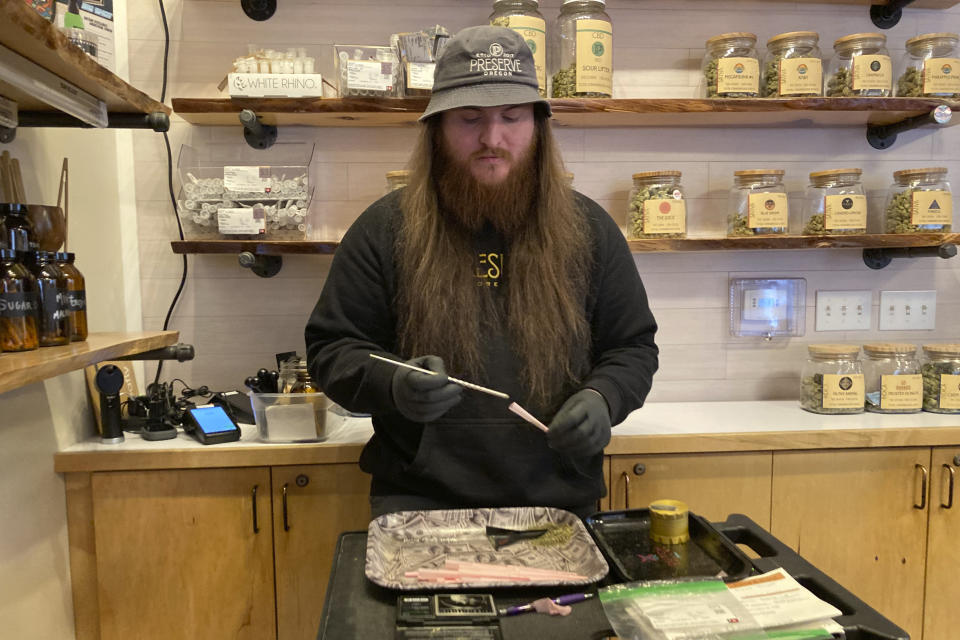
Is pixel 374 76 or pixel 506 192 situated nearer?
pixel 506 192

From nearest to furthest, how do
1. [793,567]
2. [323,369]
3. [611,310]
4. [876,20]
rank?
[793,567] < [323,369] < [611,310] < [876,20]

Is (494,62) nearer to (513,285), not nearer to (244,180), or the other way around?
(513,285)

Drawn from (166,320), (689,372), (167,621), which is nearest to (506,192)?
(689,372)

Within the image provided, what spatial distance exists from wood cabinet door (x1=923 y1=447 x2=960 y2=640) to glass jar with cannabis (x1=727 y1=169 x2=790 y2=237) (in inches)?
30.4

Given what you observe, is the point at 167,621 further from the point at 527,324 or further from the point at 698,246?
the point at 698,246

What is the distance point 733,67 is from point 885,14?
2.24 feet

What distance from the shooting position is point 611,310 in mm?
1527

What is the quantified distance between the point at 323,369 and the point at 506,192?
548mm

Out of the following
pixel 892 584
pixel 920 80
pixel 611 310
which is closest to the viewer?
pixel 611 310

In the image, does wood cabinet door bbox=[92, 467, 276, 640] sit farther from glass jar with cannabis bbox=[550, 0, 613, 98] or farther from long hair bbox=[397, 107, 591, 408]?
glass jar with cannabis bbox=[550, 0, 613, 98]

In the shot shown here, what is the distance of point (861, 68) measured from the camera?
197cm

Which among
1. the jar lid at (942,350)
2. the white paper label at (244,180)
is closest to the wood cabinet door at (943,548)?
the jar lid at (942,350)

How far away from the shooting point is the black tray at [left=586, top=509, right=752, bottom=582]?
1042 millimetres

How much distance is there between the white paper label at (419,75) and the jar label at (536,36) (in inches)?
10.2
